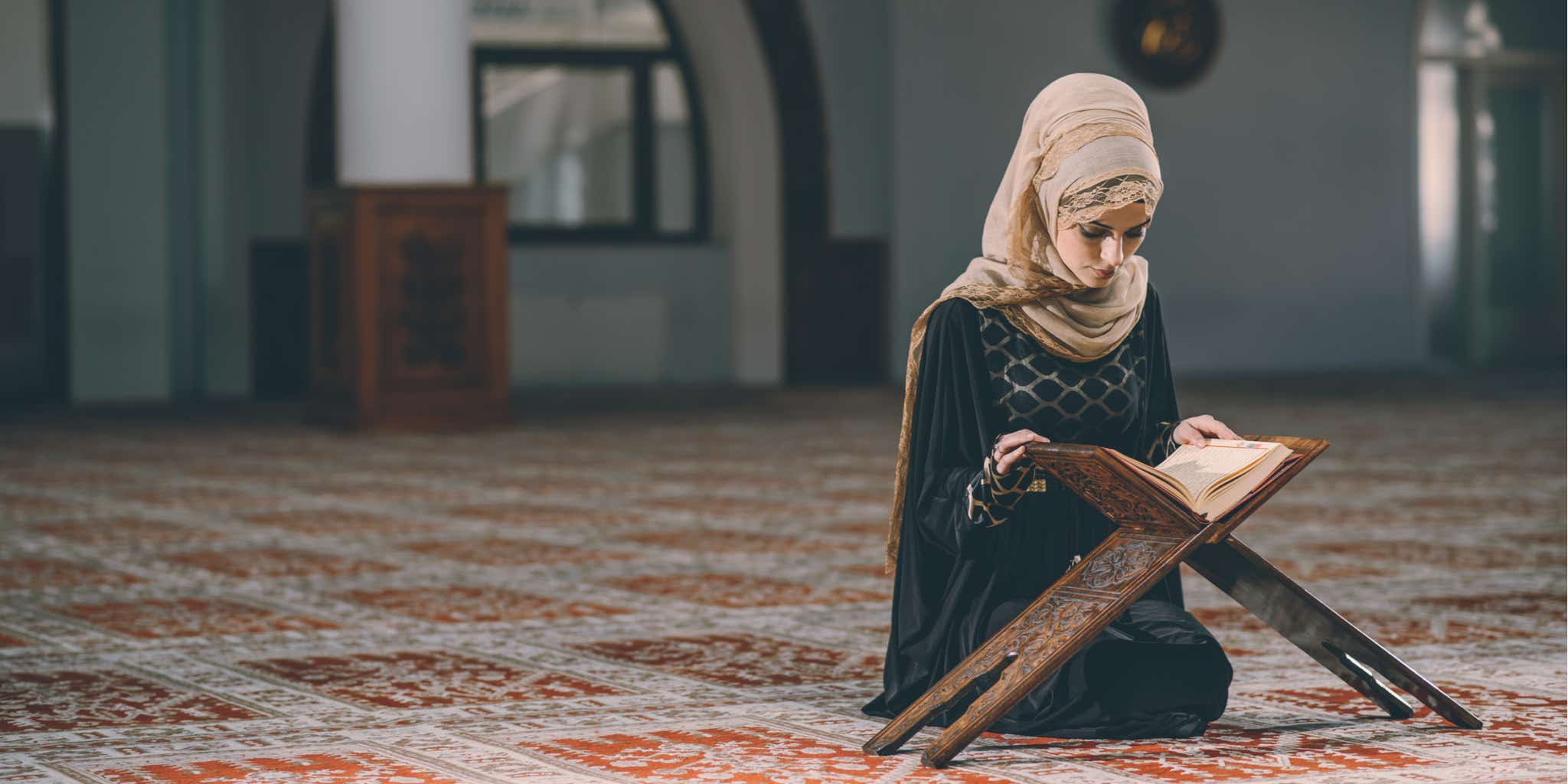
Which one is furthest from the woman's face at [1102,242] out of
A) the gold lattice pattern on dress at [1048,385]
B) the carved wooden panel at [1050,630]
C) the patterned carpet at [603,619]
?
the patterned carpet at [603,619]

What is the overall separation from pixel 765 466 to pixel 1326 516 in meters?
2.32

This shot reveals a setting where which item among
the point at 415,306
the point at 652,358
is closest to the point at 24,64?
the point at 415,306

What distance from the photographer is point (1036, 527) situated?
3.17 metres

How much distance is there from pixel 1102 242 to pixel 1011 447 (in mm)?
310

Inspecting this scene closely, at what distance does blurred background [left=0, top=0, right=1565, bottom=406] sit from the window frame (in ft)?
0.06

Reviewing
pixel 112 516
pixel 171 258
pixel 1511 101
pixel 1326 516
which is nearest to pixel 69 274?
pixel 171 258

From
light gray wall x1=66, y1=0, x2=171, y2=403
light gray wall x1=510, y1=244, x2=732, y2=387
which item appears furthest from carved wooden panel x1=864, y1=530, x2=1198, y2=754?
light gray wall x1=510, y1=244, x2=732, y2=387

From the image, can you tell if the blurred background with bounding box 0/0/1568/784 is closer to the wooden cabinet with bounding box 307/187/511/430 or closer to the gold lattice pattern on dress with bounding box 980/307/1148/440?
the wooden cabinet with bounding box 307/187/511/430

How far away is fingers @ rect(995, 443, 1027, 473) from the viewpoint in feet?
9.40

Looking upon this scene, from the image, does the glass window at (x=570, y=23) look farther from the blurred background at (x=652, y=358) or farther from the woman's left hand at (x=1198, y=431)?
the woman's left hand at (x=1198, y=431)

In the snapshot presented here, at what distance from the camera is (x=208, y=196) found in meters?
12.0

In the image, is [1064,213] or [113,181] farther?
[113,181]

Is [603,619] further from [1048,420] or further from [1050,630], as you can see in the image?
[1050,630]

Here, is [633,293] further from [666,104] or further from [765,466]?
[765,466]
